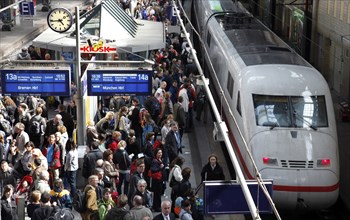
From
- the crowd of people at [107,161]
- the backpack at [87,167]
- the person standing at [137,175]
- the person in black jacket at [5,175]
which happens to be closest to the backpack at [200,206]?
the crowd of people at [107,161]

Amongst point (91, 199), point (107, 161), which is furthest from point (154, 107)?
point (91, 199)

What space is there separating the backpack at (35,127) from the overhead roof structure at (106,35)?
3489mm

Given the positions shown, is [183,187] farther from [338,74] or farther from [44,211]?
[338,74]

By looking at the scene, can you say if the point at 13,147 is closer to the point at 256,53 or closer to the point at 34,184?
the point at 34,184

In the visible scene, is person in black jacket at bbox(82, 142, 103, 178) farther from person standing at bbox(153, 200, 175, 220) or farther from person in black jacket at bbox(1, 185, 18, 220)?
person standing at bbox(153, 200, 175, 220)

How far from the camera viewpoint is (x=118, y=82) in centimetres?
1873

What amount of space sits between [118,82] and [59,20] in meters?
3.17

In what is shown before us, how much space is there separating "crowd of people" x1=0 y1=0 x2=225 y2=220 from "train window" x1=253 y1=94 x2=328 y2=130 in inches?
70.2

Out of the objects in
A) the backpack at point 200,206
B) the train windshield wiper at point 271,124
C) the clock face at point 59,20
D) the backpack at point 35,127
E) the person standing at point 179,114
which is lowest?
the person standing at point 179,114

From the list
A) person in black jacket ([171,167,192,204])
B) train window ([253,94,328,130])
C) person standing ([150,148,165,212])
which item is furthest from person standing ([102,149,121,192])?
train window ([253,94,328,130])

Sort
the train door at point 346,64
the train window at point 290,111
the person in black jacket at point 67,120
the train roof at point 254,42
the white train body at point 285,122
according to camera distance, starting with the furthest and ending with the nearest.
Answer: the train door at point 346,64
the person in black jacket at point 67,120
the train roof at point 254,42
the train window at point 290,111
the white train body at point 285,122

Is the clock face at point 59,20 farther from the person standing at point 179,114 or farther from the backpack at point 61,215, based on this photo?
the backpack at point 61,215

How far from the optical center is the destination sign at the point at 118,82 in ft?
61.0

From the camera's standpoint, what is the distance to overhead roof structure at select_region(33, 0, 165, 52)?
75.5 feet
